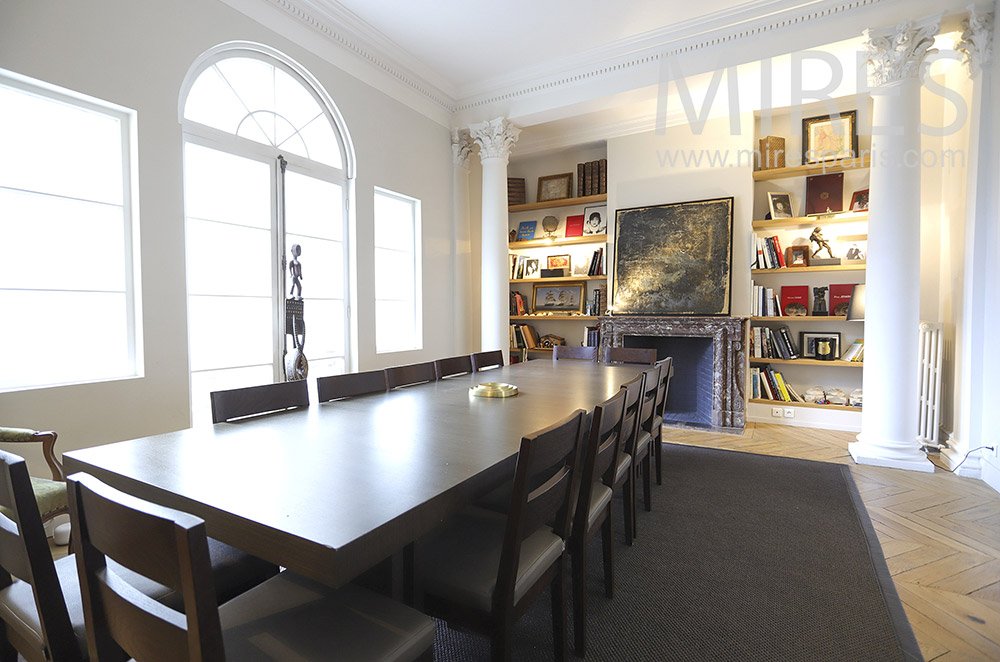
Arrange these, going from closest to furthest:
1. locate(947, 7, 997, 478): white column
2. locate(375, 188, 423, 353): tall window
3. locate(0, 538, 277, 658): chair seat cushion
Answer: locate(0, 538, 277, 658): chair seat cushion, locate(947, 7, 997, 478): white column, locate(375, 188, 423, 353): tall window

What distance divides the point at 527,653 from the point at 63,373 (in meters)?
2.54

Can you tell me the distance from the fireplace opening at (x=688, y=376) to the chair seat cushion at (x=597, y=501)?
10.3 feet

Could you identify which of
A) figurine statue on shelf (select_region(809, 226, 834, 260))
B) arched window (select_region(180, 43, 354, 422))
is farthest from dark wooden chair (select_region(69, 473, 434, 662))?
figurine statue on shelf (select_region(809, 226, 834, 260))

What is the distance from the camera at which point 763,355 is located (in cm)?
461

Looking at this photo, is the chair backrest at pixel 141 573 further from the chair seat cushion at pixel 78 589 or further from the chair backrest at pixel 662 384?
the chair backrest at pixel 662 384

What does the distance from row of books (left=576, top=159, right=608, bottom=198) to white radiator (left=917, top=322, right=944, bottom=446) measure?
122 inches

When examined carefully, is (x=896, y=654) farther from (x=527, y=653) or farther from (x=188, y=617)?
(x=188, y=617)

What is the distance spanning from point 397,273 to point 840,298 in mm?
4118

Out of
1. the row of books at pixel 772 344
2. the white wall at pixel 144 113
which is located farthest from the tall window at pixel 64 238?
the row of books at pixel 772 344

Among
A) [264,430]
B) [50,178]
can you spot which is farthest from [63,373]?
[264,430]

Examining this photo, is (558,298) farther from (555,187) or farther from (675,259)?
(675,259)

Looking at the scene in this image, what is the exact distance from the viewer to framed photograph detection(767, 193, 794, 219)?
14.9 feet

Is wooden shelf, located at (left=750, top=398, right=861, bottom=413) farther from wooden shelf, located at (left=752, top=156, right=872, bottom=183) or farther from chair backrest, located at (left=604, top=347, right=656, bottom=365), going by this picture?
wooden shelf, located at (left=752, top=156, right=872, bottom=183)

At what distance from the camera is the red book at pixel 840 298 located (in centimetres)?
434
